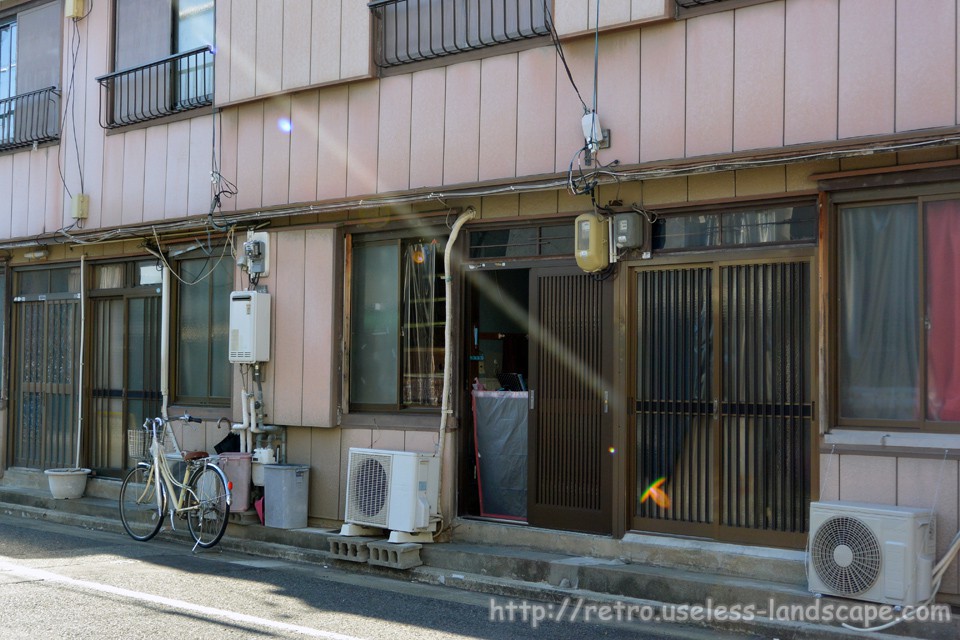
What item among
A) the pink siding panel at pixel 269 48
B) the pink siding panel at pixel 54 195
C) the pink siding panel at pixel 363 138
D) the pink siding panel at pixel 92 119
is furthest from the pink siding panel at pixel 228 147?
the pink siding panel at pixel 54 195

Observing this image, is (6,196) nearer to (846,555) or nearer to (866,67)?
(866,67)

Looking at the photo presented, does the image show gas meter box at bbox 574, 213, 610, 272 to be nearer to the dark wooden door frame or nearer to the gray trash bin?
the dark wooden door frame

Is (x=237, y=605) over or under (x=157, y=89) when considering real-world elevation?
under

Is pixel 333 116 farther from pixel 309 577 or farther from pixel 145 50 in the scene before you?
pixel 309 577

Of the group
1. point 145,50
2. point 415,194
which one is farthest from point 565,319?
point 145,50

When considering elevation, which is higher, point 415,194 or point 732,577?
point 415,194

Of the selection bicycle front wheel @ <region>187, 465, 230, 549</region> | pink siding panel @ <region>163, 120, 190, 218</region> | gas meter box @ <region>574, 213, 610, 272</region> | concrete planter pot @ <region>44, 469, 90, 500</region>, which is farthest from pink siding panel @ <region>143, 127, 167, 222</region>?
gas meter box @ <region>574, 213, 610, 272</region>

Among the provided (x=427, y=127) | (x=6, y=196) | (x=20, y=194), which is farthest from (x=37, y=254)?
(x=427, y=127)

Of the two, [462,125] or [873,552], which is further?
[462,125]

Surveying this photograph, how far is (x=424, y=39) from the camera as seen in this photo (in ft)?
34.3

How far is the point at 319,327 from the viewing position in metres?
11.1

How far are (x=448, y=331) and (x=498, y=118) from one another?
2170mm

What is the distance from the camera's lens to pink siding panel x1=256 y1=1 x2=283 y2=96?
37.3ft

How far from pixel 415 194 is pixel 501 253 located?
1048mm
